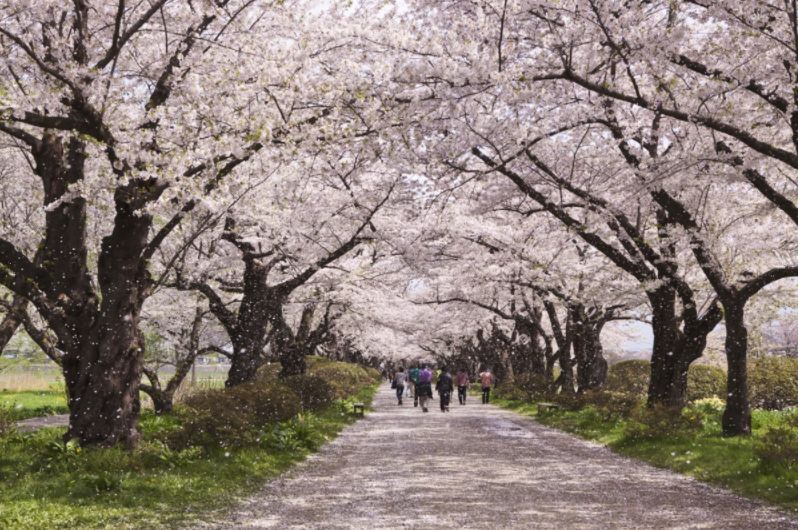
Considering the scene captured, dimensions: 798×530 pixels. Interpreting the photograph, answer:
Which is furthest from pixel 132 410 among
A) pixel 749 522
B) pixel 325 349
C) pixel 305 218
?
pixel 325 349

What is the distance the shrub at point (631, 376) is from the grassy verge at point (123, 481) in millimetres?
21882

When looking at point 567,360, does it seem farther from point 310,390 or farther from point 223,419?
point 223,419

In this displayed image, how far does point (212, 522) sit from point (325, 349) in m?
46.2

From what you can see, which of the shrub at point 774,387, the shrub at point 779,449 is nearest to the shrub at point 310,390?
the shrub at point 779,449

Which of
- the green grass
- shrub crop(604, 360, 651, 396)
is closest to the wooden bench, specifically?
shrub crop(604, 360, 651, 396)

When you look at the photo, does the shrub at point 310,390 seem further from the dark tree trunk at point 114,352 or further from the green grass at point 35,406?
the dark tree trunk at point 114,352

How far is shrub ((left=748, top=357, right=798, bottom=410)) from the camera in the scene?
24.2 meters

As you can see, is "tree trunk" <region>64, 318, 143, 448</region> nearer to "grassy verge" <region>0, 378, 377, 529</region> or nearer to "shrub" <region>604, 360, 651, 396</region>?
"grassy verge" <region>0, 378, 377, 529</region>

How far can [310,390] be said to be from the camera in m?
20.9

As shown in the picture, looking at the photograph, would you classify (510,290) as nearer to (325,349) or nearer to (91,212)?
(91,212)

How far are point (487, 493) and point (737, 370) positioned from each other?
6.91 m

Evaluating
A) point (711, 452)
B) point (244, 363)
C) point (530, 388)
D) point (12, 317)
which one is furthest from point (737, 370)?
point (530, 388)

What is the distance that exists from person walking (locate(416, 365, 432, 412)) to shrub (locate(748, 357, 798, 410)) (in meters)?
11.9

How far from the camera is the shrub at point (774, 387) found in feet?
79.5
